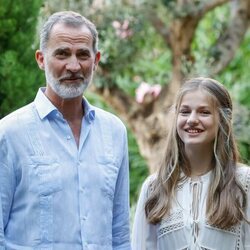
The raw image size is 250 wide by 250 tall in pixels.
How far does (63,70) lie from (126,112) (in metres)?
5.79

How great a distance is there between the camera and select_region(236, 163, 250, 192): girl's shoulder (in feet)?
14.8

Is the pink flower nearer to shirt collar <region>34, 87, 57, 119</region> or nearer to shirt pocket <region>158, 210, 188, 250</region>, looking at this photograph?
shirt pocket <region>158, 210, 188, 250</region>

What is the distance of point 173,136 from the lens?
4613 mm

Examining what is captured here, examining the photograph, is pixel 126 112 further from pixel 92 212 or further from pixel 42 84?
pixel 92 212

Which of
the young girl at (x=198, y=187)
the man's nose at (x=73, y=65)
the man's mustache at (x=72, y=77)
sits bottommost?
the young girl at (x=198, y=187)

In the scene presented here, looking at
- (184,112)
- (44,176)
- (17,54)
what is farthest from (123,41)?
(44,176)

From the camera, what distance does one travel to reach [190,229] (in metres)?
4.45

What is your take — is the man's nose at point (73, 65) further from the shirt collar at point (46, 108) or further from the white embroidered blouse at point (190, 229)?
the white embroidered blouse at point (190, 229)

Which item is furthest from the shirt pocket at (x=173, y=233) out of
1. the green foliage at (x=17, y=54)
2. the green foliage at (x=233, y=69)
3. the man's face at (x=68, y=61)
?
the green foliage at (x=233, y=69)

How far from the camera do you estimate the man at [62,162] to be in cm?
408

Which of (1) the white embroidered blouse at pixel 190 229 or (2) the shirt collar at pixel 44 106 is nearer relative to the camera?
(2) the shirt collar at pixel 44 106

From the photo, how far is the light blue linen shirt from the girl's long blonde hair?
0.98 ft

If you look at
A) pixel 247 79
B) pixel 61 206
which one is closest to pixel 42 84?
pixel 61 206

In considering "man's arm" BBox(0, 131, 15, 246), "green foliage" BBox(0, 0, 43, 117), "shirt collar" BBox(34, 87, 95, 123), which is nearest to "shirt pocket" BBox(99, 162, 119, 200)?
"shirt collar" BBox(34, 87, 95, 123)
